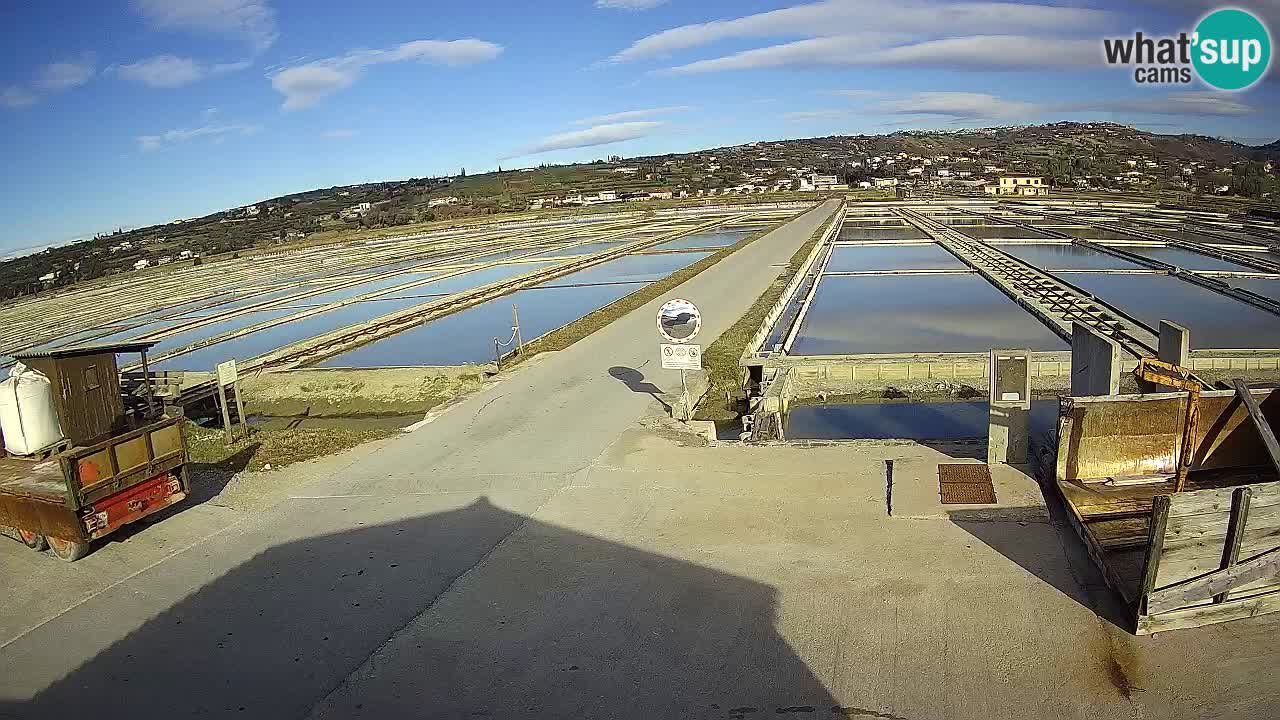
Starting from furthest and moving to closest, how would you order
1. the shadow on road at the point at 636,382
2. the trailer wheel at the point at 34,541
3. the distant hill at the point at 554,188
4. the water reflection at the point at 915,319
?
the distant hill at the point at 554,188, the water reflection at the point at 915,319, the shadow on road at the point at 636,382, the trailer wheel at the point at 34,541

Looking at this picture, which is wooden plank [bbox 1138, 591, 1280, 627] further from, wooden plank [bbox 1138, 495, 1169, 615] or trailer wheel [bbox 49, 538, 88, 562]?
trailer wheel [bbox 49, 538, 88, 562]

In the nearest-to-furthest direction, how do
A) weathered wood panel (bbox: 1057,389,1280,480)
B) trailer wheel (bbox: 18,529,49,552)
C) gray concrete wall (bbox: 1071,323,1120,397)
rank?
weathered wood panel (bbox: 1057,389,1280,480)
trailer wheel (bbox: 18,529,49,552)
gray concrete wall (bbox: 1071,323,1120,397)

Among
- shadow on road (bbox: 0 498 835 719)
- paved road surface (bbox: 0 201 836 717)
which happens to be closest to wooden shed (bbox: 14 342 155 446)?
paved road surface (bbox: 0 201 836 717)

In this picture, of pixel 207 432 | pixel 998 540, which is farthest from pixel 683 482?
pixel 207 432

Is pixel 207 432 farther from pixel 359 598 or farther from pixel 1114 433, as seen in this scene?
pixel 1114 433

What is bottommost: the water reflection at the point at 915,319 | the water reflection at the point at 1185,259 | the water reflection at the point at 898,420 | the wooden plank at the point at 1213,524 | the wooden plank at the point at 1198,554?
the water reflection at the point at 898,420

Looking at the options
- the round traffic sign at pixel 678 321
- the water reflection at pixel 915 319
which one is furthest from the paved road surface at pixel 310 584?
the water reflection at pixel 915 319

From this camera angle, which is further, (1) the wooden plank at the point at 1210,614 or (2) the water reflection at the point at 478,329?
(2) the water reflection at the point at 478,329

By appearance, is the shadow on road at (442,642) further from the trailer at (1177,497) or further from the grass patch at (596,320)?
the grass patch at (596,320)
